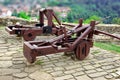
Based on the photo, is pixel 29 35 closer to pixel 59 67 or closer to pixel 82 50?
pixel 82 50

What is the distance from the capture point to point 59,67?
447cm

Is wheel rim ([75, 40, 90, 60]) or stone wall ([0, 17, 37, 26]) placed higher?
stone wall ([0, 17, 37, 26])

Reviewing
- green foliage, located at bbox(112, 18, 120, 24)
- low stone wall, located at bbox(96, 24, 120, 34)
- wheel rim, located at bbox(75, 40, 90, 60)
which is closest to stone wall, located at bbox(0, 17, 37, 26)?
low stone wall, located at bbox(96, 24, 120, 34)

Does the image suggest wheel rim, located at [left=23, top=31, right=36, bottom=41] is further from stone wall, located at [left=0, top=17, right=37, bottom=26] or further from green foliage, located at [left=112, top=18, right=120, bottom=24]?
green foliage, located at [left=112, top=18, right=120, bottom=24]

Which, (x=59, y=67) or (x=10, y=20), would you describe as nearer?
(x=59, y=67)

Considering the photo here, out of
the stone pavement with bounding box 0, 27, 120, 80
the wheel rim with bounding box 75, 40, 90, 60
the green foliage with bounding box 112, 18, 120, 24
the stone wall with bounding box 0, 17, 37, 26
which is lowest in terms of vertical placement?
the stone pavement with bounding box 0, 27, 120, 80

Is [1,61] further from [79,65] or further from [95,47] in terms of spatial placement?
[95,47]

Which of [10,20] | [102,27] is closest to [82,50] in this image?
[102,27]

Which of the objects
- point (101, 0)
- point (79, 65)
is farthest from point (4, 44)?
point (101, 0)

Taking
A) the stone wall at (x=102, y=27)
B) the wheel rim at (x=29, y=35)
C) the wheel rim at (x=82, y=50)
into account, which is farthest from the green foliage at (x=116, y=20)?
the wheel rim at (x=82, y=50)

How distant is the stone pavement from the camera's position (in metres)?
4.08

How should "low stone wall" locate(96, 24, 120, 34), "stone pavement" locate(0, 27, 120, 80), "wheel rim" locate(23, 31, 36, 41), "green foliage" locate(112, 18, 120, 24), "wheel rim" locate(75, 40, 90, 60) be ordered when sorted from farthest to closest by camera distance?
"green foliage" locate(112, 18, 120, 24) < "low stone wall" locate(96, 24, 120, 34) < "wheel rim" locate(23, 31, 36, 41) < "wheel rim" locate(75, 40, 90, 60) < "stone pavement" locate(0, 27, 120, 80)

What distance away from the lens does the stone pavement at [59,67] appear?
408cm

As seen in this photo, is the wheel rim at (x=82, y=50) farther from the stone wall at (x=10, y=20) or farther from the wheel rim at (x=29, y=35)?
the stone wall at (x=10, y=20)
